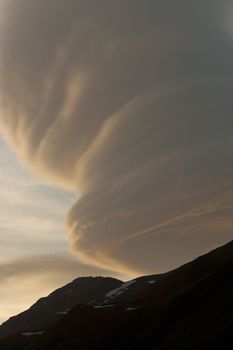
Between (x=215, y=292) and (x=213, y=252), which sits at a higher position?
(x=213, y=252)

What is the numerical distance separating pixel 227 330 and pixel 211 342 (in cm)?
326

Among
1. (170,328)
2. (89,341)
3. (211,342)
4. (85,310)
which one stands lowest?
(211,342)

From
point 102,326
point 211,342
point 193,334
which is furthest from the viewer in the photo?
point 102,326

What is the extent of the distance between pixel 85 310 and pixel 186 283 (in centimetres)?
2545

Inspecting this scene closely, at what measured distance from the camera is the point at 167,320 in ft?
283

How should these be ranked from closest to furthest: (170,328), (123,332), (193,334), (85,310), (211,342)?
(211,342) → (193,334) → (170,328) → (123,332) → (85,310)

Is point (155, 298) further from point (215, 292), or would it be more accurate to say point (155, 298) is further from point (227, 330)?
point (227, 330)

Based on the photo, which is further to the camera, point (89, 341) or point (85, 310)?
point (85, 310)

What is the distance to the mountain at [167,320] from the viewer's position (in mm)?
74375

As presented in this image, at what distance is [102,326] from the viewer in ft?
341

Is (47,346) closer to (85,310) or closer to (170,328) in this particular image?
(85,310)

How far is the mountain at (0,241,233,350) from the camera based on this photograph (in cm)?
7438

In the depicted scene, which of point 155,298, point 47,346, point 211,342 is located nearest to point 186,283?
point 155,298

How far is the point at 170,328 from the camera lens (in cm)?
8219
